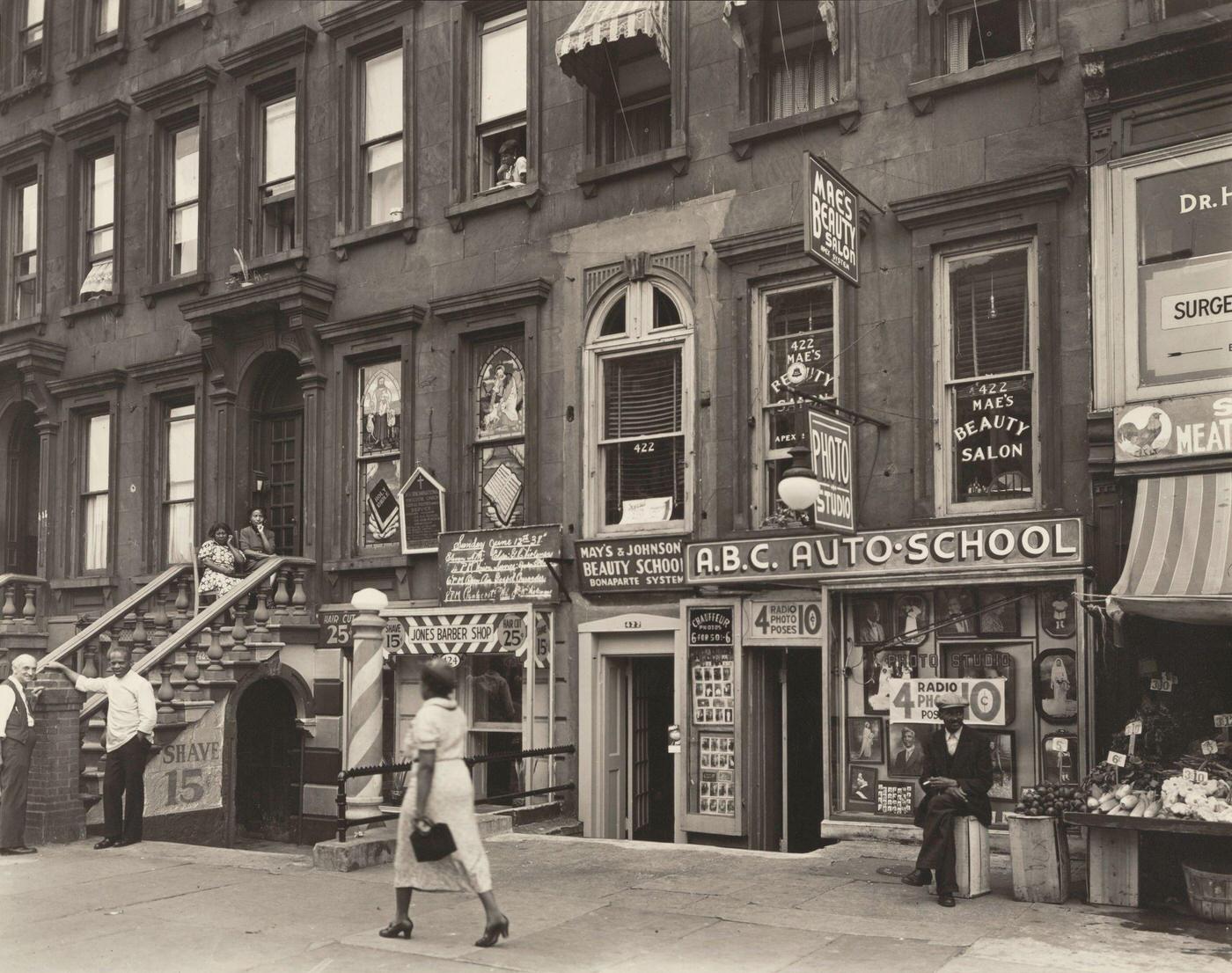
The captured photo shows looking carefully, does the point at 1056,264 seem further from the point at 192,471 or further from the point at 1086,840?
the point at 192,471

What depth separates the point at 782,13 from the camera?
579 inches

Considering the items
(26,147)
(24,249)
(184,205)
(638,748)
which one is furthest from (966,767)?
(26,147)

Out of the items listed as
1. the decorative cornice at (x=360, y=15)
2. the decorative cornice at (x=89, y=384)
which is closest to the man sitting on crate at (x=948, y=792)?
the decorative cornice at (x=360, y=15)

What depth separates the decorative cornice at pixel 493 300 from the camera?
16047mm

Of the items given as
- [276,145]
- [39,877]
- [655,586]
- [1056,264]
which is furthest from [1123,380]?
[276,145]

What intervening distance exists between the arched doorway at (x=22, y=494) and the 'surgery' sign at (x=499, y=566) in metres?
9.94

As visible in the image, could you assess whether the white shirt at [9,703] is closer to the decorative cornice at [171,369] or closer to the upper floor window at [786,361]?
the decorative cornice at [171,369]

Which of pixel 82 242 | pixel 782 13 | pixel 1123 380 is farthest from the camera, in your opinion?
pixel 82 242

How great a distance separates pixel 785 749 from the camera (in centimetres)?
1431

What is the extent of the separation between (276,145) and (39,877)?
36.8 ft

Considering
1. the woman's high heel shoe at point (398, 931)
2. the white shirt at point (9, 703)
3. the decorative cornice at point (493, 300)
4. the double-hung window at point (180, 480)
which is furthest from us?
the double-hung window at point (180, 480)

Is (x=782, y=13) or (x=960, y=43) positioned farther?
(x=782, y=13)

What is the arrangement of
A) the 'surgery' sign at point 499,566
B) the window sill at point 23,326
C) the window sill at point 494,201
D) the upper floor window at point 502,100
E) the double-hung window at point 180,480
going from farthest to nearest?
the window sill at point 23,326
the double-hung window at point 180,480
the upper floor window at point 502,100
the window sill at point 494,201
the 'surgery' sign at point 499,566

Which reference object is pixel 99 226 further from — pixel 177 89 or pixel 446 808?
pixel 446 808
